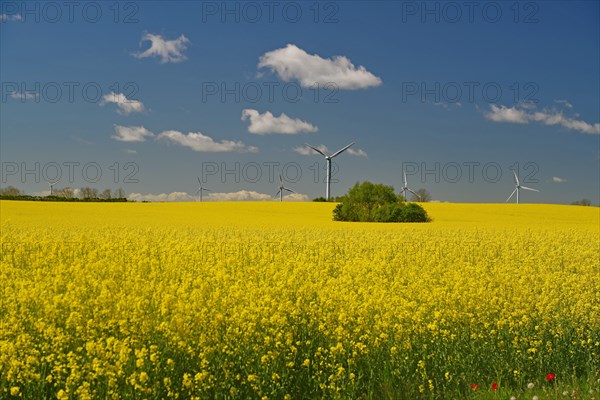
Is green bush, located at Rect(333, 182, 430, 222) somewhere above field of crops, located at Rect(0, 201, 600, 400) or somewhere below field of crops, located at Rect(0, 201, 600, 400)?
above

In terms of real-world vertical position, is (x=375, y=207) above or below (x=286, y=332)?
above

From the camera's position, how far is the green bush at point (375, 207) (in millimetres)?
47031

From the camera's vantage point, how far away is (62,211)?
48.7 m

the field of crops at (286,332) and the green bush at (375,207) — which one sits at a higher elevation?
the green bush at (375,207)

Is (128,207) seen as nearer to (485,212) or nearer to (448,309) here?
(485,212)

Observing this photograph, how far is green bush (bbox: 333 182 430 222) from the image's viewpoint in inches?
1852

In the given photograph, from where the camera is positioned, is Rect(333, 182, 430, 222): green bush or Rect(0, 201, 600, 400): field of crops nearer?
Rect(0, 201, 600, 400): field of crops

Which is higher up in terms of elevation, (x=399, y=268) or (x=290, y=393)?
(x=399, y=268)

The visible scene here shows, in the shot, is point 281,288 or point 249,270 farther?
point 249,270

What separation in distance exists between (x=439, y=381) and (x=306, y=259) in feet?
21.1

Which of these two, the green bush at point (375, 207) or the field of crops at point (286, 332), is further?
the green bush at point (375, 207)

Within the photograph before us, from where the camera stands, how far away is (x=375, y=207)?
47.8 metres

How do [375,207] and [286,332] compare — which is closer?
[286,332]

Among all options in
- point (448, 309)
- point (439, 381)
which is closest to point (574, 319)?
point (448, 309)
